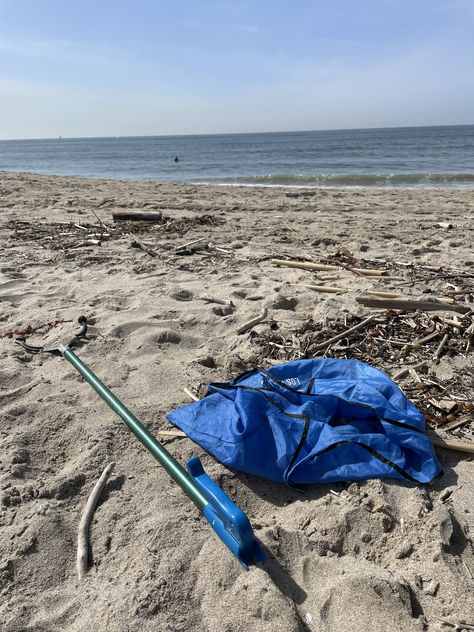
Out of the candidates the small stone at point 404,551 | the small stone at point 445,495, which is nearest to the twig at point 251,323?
the small stone at point 445,495

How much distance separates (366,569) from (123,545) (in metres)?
0.96

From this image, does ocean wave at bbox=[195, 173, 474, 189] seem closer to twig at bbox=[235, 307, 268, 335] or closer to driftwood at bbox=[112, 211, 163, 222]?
driftwood at bbox=[112, 211, 163, 222]

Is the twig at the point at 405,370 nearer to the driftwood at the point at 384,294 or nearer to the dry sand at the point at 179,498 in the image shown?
the dry sand at the point at 179,498

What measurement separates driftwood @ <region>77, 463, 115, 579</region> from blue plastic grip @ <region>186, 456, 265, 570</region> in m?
0.50

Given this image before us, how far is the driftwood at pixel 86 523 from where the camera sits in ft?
5.98

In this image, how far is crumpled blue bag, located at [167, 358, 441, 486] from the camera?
2.19m

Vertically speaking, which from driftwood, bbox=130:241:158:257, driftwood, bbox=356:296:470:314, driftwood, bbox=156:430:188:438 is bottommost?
driftwood, bbox=156:430:188:438

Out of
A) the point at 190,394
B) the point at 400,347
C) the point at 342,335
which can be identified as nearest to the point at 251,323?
the point at 342,335

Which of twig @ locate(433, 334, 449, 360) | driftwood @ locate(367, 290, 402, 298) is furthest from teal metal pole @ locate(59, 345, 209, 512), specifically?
driftwood @ locate(367, 290, 402, 298)

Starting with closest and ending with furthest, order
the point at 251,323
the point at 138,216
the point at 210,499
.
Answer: the point at 210,499, the point at 251,323, the point at 138,216

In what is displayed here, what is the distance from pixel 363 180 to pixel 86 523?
17.8 m

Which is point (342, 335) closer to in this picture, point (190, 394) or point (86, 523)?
point (190, 394)

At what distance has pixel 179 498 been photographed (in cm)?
213

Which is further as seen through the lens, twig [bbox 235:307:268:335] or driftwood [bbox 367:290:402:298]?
driftwood [bbox 367:290:402:298]
